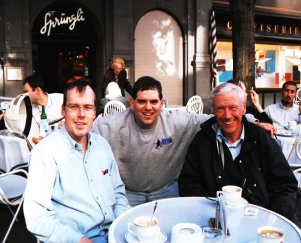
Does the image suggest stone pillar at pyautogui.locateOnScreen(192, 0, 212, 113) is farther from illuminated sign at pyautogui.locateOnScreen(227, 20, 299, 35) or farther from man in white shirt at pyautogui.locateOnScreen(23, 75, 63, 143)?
man in white shirt at pyautogui.locateOnScreen(23, 75, 63, 143)

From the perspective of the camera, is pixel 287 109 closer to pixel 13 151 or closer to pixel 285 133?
pixel 285 133

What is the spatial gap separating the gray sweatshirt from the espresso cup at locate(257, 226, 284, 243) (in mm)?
1556

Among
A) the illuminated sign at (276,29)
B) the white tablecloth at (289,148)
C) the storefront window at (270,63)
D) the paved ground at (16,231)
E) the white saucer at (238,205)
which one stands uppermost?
the illuminated sign at (276,29)

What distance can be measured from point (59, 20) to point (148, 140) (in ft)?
31.6

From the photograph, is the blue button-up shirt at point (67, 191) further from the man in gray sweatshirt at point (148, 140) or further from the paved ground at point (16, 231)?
the paved ground at point (16, 231)

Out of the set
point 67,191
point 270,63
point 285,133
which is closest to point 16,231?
point 67,191

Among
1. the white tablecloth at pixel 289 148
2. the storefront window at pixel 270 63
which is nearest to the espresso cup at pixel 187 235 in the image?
the white tablecloth at pixel 289 148

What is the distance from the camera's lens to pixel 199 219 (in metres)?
2.21

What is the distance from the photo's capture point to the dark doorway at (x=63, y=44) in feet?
38.8

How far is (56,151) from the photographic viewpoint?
2357 mm

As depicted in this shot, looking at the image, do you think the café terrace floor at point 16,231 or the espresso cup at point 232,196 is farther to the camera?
the café terrace floor at point 16,231

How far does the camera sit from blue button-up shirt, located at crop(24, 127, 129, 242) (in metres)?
2.20

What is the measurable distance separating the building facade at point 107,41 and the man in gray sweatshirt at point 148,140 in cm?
844

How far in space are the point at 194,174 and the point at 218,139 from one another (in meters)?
0.33
